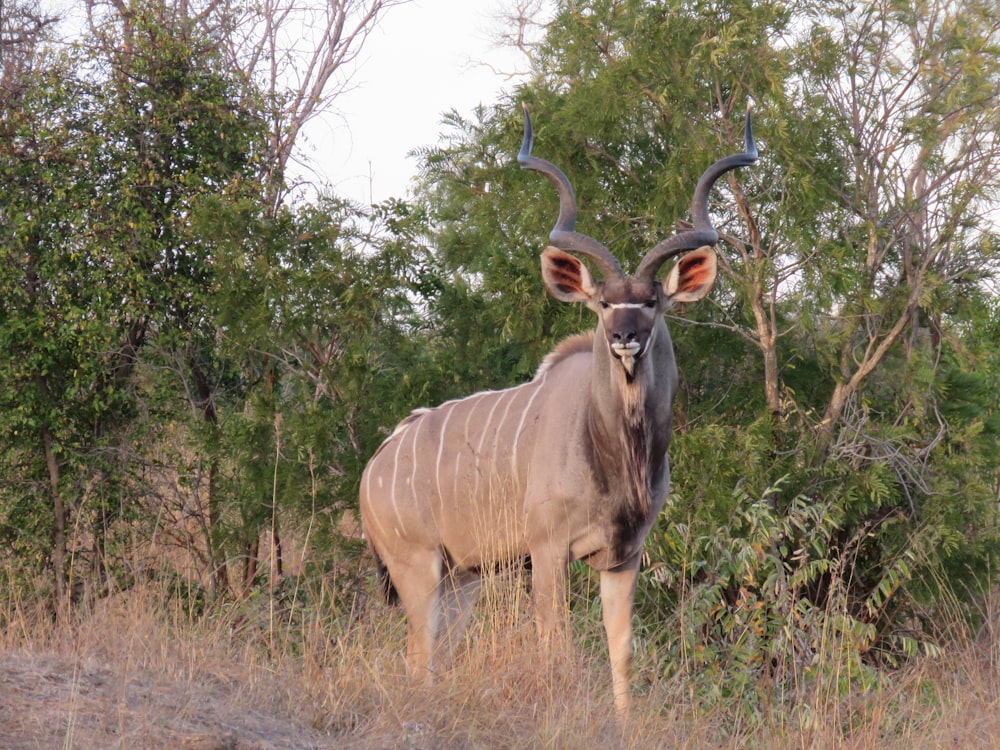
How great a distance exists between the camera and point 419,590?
17.7ft

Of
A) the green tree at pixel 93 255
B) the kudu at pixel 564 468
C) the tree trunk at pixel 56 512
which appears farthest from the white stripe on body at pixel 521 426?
the tree trunk at pixel 56 512

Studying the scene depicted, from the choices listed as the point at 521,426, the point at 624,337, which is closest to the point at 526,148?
the point at 521,426

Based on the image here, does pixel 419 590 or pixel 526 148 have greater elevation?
pixel 526 148

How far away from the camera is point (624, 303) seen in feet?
15.3

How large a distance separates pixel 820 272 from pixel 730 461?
1.07m

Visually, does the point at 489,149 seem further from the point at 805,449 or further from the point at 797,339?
the point at 805,449

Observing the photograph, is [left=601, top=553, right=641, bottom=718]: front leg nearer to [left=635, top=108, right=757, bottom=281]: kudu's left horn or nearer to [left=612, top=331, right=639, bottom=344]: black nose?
[left=612, top=331, right=639, bottom=344]: black nose

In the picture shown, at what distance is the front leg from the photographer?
4922mm

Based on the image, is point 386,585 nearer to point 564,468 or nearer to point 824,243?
point 564,468

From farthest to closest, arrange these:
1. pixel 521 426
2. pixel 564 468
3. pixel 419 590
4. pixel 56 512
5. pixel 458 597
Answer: pixel 56 512 → pixel 458 597 → pixel 419 590 → pixel 521 426 → pixel 564 468

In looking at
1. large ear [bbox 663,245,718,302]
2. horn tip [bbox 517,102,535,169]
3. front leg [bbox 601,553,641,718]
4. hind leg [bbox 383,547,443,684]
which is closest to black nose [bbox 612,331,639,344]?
large ear [bbox 663,245,718,302]

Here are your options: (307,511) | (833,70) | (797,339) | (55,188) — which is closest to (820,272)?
(797,339)

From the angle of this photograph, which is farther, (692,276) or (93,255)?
(93,255)

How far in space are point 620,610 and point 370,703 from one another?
1.48 metres
